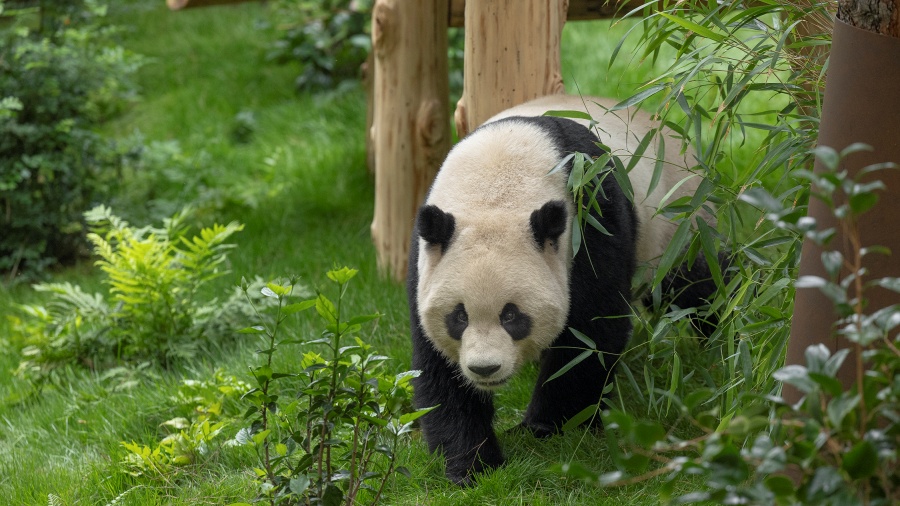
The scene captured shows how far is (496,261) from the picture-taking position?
9.90 feet

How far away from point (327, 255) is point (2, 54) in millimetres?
2629

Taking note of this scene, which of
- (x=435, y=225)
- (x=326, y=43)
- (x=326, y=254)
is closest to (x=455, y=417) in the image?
(x=435, y=225)

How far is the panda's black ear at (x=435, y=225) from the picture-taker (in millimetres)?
3029

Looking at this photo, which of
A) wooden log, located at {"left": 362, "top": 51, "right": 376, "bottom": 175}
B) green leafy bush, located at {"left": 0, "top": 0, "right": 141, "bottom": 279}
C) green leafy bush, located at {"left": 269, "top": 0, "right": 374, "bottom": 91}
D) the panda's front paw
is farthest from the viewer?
green leafy bush, located at {"left": 269, "top": 0, "right": 374, "bottom": 91}

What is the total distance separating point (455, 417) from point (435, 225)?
75 centimetres

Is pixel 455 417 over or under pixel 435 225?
under

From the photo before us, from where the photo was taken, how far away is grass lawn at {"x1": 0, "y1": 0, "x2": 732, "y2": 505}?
3352 millimetres

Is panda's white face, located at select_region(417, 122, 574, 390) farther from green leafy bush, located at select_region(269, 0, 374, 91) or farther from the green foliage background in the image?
green leafy bush, located at select_region(269, 0, 374, 91)

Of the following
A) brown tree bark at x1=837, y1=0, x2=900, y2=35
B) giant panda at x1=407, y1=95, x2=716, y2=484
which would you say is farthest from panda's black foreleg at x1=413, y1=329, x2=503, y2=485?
brown tree bark at x1=837, y1=0, x2=900, y2=35

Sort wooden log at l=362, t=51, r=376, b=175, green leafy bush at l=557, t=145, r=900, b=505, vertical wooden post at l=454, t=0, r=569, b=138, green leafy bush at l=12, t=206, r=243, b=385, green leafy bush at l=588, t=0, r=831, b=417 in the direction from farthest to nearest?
wooden log at l=362, t=51, r=376, b=175 → green leafy bush at l=12, t=206, r=243, b=385 → vertical wooden post at l=454, t=0, r=569, b=138 → green leafy bush at l=588, t=0, r=831, b=417 → green leafy bush at l=557, t=145, r=900, b=505

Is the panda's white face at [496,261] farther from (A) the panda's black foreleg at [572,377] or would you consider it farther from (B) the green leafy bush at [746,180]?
(B) the green leafy bush at [746,180]

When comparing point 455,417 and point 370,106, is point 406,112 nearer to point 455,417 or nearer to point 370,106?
point 370,106

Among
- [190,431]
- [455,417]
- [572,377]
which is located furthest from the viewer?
[190,431]

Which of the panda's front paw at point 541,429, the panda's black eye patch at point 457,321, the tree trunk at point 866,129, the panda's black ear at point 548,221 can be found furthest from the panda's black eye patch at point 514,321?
the tree trunk at point 866,129
